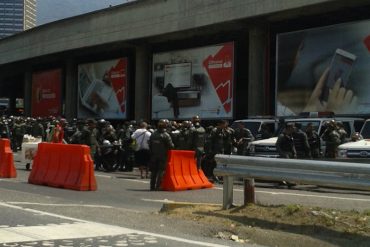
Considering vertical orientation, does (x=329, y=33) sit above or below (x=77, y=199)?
above

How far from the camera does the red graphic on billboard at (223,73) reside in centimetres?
3294

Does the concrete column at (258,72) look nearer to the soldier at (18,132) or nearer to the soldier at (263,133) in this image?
the soldier at (263,133)

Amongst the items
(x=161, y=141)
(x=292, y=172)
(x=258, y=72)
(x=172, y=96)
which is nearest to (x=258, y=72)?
(x=258, y=72)

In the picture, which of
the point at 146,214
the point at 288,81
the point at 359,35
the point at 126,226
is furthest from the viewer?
the point at 288,81

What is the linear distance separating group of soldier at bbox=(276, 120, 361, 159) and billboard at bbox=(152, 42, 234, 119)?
588 inches

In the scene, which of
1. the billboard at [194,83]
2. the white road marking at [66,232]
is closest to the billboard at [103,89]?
the billboard at [194,83]

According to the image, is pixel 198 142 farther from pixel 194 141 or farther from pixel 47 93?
pixel 47 93

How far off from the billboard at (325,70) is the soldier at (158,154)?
45.1 ft

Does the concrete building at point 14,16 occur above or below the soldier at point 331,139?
above

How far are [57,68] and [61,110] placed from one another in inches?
166

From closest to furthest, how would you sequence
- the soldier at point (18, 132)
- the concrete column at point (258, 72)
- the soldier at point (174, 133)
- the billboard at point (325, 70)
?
the soldier at point (174, 133)
the billboard at point (325, 70)
the soldier at point (18, 132)
the concrete column at point (258, 72)

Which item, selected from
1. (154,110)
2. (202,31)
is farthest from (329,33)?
(154,110)

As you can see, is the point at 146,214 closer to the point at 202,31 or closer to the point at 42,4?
the point at 202,31

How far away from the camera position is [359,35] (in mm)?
26578
